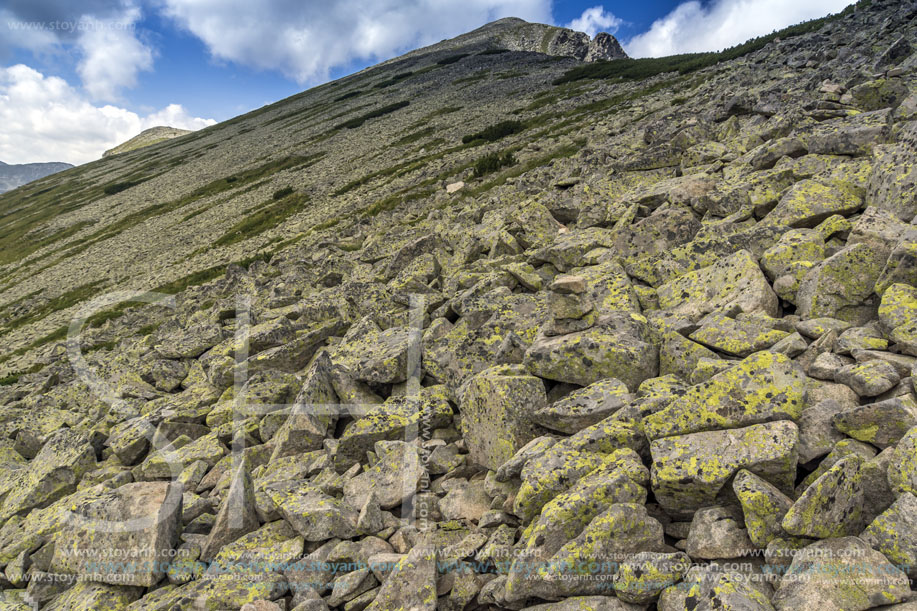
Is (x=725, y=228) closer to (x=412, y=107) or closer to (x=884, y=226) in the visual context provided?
(x=884, y=226)

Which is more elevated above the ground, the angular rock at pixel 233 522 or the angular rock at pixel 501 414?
the angular rock at pixel 501 414

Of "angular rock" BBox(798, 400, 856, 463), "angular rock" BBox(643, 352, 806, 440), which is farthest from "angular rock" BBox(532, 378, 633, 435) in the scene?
"angular rock" BBox(798, 400, 856, 463)

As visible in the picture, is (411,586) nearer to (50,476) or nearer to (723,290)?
(723,290)

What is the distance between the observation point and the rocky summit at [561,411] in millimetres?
5102

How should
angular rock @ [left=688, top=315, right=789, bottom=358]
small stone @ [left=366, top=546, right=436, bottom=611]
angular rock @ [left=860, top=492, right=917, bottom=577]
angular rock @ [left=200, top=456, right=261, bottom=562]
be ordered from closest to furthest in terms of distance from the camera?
angular rock @ [left=860, top=492, right=917, bottom=577] → small stone @ [left=366, top=546, right=436, bottom=611] → angular rock @ [left=688, top=315, right=789, bottom=358] → angular rock @ [left=200, top=456, right=261, bottom=562]

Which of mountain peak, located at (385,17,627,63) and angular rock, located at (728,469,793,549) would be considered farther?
mountain peak, located at (385,17,627,63)

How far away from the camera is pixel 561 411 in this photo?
731cm

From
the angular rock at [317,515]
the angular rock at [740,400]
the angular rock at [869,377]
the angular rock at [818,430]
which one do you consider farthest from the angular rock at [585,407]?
the angular rock at [317,515]

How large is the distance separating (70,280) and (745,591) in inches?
2628

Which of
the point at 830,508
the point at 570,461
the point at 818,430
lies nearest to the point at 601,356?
the point at 570,461

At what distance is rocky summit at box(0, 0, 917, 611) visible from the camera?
16.7 feet

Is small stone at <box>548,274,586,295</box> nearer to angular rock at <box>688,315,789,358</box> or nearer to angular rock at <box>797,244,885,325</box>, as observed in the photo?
angular rock at <box>688,315,789,358</box>

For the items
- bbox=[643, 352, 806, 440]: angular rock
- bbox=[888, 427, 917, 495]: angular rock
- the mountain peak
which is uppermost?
the mountain peak

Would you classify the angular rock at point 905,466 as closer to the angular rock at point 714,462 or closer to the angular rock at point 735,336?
the angular rock at point 714,462
